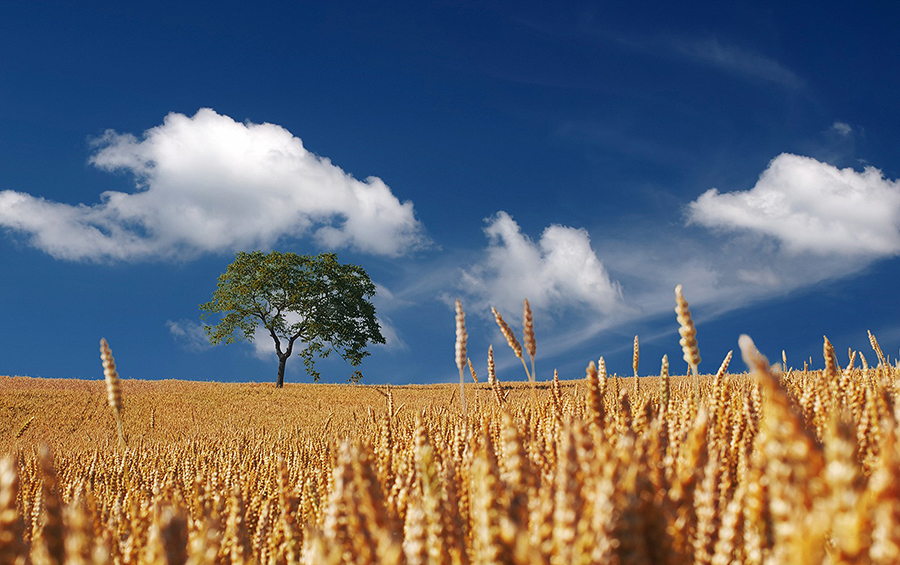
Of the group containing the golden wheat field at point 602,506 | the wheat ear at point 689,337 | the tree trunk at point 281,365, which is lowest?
the golden wheat field at point 602,506

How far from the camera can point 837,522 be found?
0.58 metres

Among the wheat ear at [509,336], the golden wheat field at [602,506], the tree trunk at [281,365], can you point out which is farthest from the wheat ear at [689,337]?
the tree trunk at [281,365]

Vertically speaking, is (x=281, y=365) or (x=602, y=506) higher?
(x=281, y=365)

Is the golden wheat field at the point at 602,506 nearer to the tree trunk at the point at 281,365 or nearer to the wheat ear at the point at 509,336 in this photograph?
the wheat ear at the point at 509,336

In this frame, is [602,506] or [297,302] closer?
[602,506]

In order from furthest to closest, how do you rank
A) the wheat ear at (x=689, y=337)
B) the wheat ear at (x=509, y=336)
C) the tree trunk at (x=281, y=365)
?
1. the tree trunk at (x=281, y=365)
2. the wheat ear at (x=509, y=336)
3. the wheat ear at (x=689, y=337)

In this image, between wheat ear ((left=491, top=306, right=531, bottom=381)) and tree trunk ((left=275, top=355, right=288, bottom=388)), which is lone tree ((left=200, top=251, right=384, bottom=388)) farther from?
wheat ear ((left=491, top=306, right=531, bottom=381))

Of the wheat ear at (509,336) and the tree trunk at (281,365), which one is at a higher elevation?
the tree trunk at (281,365)

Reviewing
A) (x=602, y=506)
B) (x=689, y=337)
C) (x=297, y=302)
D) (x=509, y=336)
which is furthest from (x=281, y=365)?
(x=602, y=506)

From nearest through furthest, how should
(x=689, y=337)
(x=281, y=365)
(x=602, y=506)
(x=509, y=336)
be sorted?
(x=602, y=506)
(x=689, y=337)
(x=509, y=336)
(x=281, y=365)

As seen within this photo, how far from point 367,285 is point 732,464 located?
1590 inches

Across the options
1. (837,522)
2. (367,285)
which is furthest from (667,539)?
(367,285)

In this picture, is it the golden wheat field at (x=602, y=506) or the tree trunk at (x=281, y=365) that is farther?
the tree trunk at (x=281, y=365)

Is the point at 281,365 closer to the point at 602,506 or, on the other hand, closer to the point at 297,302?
the point at 297,302
